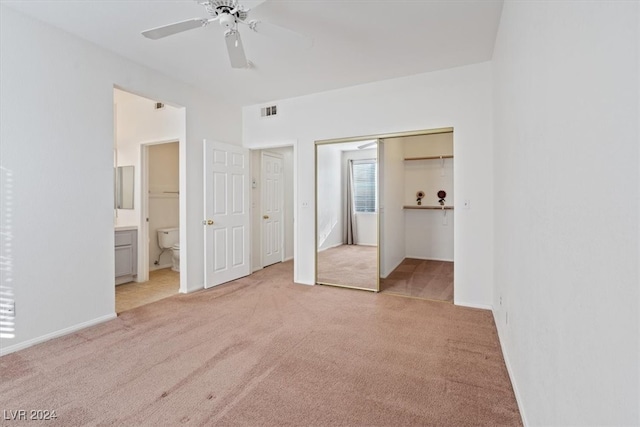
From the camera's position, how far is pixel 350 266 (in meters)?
5.51

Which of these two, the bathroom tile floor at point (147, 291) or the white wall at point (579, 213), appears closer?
the white wall at point (579, 213)

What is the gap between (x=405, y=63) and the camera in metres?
3.45

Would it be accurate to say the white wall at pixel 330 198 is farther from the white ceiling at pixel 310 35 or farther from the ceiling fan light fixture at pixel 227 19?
the ceiling fan light fixture at pixel 227 19

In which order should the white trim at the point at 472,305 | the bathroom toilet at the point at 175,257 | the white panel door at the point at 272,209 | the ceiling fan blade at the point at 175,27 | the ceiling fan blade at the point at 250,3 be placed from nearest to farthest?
the ceiling fan blade at the point at 175,27
the ceiling fan blade at the point at 250,3
the white trim at the point at 472,305
the bathroom toilet at the point at 175,257
the white panel door at the point at 272,209

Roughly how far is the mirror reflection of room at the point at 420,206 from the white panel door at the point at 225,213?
2314mm

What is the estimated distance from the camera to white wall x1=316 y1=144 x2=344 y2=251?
6.60 m

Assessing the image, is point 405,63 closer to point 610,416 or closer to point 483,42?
point 483,42

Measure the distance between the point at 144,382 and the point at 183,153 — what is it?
2817mm

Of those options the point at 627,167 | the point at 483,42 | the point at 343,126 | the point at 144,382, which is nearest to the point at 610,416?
the point at 627,167

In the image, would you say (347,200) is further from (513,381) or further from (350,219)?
(513,381)

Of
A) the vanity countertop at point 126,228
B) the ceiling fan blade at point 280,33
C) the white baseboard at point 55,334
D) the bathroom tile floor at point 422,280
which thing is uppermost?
the ceiling fan blade at point 280,33

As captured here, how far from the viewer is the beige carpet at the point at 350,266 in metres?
4.57

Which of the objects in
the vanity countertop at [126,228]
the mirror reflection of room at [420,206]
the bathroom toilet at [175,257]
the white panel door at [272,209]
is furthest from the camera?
the white panel door at [272,209]

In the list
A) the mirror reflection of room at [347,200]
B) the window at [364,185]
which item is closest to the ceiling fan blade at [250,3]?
the mirror reflection of room at [347,200]
